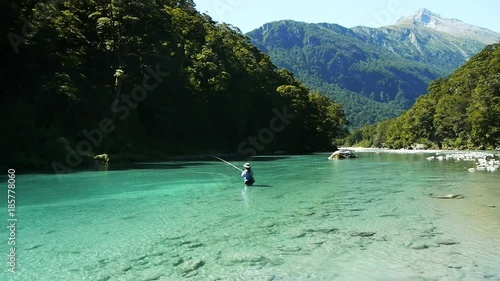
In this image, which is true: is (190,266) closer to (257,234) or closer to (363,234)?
(257,234)

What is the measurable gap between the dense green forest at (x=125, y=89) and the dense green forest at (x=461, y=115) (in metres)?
41.2

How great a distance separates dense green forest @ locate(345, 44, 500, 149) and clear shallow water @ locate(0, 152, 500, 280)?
7116 cm

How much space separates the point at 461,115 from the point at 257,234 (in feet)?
311

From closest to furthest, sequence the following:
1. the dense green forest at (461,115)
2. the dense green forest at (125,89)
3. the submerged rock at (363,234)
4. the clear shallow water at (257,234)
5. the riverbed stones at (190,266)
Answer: the riverbed stones at (190,266) → the clear shallow water at (257,234) → the submerged rock at (363,234) → the dense green forest at (125,89) → the dense green forest at (461,115)

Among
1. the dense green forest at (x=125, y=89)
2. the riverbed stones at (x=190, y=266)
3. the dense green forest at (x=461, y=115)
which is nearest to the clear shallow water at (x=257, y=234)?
the riverbed stones at (x=190, y=266)

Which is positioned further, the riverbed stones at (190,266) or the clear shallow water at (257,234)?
the clear shallow water at (257,234)

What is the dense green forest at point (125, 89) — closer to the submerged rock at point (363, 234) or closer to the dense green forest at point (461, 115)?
the submerged rock at point (363, 234)

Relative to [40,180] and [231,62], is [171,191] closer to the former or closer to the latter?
[40,180]

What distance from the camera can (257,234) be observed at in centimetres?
1133

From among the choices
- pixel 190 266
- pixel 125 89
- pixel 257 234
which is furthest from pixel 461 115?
pixel 190 266

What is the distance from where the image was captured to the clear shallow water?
8242 millimetres

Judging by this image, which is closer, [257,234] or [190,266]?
[190,266]

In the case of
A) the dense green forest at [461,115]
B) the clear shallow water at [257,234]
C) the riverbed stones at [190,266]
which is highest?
the dense green forest at [461,115]

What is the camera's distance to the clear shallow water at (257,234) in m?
8.24
